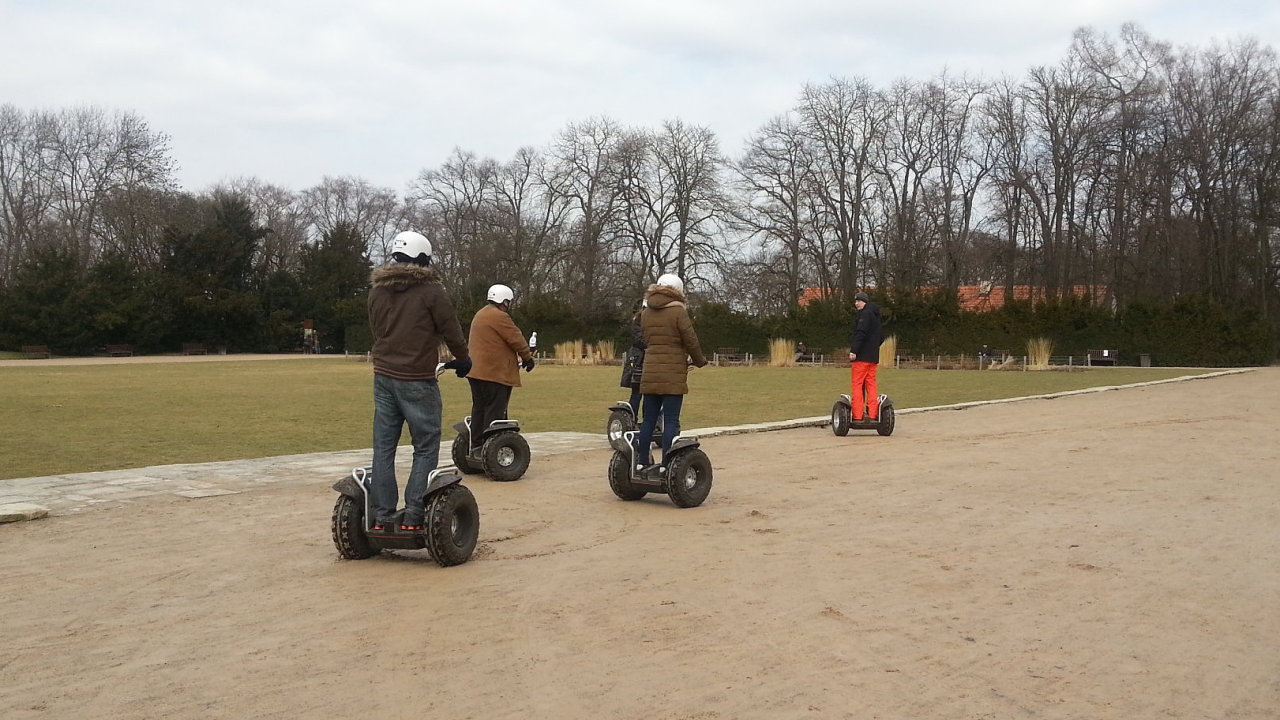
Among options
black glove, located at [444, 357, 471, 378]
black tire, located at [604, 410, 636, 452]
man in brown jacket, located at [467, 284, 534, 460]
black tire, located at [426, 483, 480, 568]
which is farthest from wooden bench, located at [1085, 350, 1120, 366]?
black tire, located at [426, 483, 480, 568]

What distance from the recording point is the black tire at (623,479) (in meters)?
8.14

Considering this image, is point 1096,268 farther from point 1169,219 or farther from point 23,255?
point 23,255

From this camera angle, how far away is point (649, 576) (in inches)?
223

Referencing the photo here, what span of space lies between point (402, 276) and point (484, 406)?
3750 mm

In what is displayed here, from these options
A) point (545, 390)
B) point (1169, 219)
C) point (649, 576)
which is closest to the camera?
point (649, 576)

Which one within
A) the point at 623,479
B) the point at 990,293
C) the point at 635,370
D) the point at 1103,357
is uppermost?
the point at 990,293

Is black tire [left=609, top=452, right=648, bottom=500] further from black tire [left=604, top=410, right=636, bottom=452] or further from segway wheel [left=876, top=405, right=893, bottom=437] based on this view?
segway wheel [left=876, top=405, right=893, bottom=437]

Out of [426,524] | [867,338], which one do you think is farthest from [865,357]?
[426,524]

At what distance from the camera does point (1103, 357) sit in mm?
44125

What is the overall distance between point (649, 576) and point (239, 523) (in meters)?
3.19

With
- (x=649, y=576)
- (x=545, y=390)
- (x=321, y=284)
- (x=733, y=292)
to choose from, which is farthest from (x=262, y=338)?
(x=649, y=576)

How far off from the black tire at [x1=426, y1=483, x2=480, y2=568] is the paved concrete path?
3296 millimetres

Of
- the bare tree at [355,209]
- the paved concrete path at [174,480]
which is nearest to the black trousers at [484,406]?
the paved concrete path at [174,480]

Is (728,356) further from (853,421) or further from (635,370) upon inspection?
(635,370)
